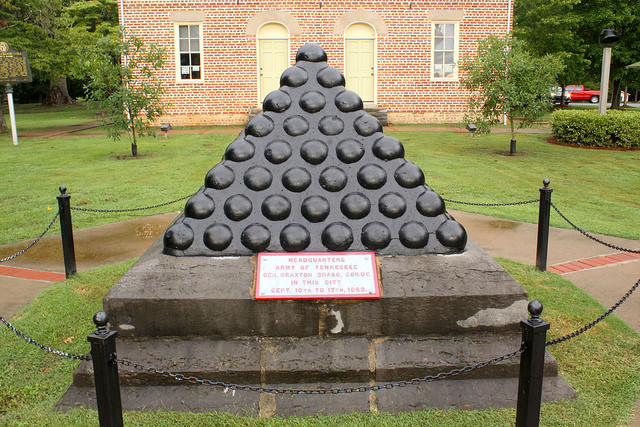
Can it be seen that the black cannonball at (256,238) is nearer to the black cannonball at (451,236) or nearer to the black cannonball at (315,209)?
the black cannonball at (315,209)

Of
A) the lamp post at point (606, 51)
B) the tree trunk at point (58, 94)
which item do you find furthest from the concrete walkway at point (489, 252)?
the tree trunk at point (58, 94)

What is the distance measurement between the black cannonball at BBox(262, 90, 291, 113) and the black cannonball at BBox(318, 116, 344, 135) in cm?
31

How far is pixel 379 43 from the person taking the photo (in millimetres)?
18688

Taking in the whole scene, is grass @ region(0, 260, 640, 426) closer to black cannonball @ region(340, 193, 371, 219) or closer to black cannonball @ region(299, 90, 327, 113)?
black cannonball @ region(340, 193, 371, 219)

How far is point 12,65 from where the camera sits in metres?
16.3

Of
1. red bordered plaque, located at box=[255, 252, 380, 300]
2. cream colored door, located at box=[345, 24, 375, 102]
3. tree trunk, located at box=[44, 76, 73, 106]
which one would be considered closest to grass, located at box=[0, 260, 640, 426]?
red bordered plaque, located at box=[255, 252, 380, 300]

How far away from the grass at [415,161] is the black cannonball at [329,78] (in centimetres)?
435

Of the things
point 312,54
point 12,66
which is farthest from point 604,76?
point 12,66

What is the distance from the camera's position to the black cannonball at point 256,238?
3.81 meters

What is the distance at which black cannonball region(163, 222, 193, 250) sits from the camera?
3.86 metres

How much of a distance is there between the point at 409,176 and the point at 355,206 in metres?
0.46

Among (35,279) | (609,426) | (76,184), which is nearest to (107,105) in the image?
(76,184)

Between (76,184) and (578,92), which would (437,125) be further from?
(578,92)

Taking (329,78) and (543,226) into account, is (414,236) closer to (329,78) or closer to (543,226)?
(329,78)
